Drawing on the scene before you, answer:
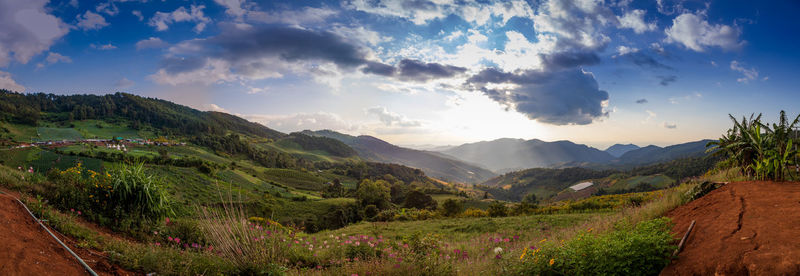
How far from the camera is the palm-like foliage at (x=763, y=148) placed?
5.49m

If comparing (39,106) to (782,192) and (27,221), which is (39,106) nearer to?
(27,221)

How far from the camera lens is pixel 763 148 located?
6.01 metres

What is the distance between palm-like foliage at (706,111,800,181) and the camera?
18.0 ft

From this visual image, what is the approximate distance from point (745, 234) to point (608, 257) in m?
1.58

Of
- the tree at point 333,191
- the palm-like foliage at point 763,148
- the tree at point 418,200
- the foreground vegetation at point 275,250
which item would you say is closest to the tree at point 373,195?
the tree at point 418,200

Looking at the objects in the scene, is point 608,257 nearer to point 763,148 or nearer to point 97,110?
point 763,148

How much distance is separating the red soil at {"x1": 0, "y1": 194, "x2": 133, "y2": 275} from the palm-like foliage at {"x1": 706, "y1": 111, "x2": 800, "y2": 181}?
35.7ft

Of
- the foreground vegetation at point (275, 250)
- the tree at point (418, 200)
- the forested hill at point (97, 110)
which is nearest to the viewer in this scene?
the foreground vegetation at point (275, 250)

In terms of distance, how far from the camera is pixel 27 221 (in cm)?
415

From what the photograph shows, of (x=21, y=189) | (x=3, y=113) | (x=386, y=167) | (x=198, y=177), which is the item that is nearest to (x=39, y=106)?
(x=3, y=113)

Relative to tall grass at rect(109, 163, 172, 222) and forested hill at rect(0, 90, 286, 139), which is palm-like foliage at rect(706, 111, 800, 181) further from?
forested hill at rect(0, 90, 286, 139)

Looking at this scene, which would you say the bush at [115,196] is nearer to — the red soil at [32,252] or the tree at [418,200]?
the red soil at [32,252]

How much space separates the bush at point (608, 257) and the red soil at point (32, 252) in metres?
5.84

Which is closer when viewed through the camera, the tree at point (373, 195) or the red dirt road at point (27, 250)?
the red dirt road at point (27, 250)
